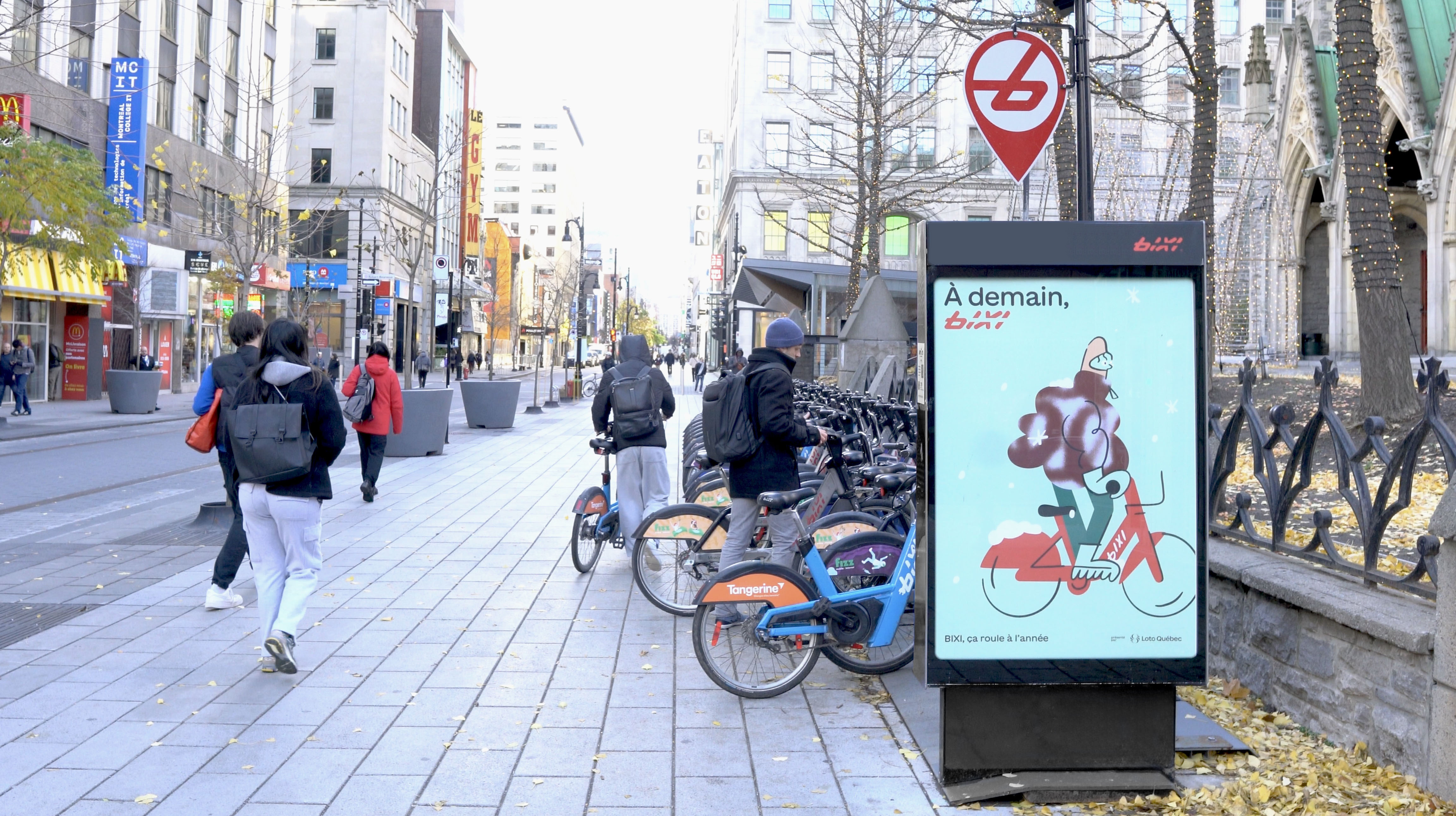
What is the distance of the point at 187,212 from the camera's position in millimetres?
40625

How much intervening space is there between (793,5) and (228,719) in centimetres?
6515

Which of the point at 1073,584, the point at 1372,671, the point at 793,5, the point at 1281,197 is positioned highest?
the point at 793,5

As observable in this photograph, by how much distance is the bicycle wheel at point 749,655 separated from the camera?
18.9ft

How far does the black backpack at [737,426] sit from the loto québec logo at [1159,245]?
245 cm

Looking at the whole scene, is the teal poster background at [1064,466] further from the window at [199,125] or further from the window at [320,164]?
the window at [320,164]

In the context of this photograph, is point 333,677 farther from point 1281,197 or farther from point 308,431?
point 1281,197

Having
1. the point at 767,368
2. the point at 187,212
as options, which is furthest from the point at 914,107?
the point at 767,368

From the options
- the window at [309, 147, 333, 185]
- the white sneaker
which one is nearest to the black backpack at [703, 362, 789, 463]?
the white sneaker

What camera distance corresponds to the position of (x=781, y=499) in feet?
20.3

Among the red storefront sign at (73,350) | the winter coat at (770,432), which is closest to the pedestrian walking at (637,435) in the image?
the winter coat at (770,432)

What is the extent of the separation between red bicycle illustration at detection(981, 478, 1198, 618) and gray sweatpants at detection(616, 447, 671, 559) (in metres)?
4.69

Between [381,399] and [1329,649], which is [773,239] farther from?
[1329,649]

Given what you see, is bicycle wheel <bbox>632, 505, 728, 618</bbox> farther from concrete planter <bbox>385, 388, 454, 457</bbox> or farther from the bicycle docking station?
concrete planter <bbox>385, 388, 454, 457</bbox>

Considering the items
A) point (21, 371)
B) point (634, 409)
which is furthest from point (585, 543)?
point (21, 371)
